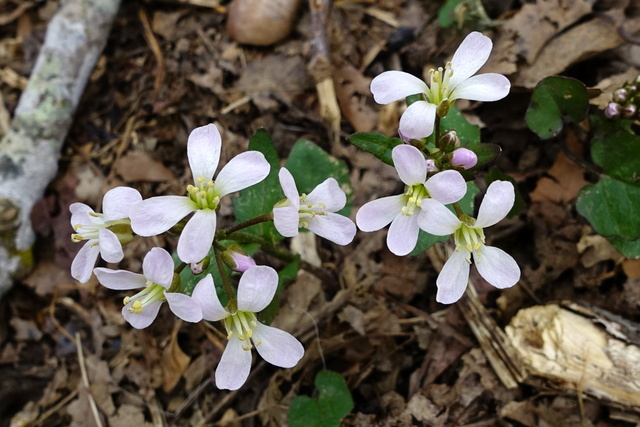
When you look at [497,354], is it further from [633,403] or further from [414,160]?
[414,160]

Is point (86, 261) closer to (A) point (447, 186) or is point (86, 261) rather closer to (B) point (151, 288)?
(B) point (151, 288)

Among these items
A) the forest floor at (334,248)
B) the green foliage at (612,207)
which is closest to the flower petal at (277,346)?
the forest floor at (334,248)

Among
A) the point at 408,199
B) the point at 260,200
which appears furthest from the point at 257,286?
the point at 260,200

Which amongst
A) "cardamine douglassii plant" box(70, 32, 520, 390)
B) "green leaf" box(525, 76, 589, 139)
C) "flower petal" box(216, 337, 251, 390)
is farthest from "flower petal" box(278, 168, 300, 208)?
"green leaf" box(525, 76, 589, 139)

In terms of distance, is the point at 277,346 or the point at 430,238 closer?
the point at 277,346

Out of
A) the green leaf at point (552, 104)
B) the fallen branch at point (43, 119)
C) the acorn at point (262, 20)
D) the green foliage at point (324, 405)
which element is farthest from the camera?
the acorn at point (262, 20)

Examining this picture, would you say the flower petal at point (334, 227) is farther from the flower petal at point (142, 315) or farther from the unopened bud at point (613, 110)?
the unopened bud at point (613, 110)

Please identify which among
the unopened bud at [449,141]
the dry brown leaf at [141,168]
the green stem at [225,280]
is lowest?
the dry brown leaf at [141,168]
